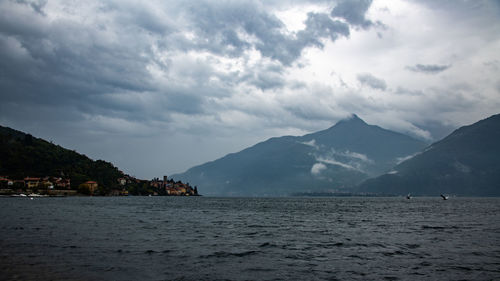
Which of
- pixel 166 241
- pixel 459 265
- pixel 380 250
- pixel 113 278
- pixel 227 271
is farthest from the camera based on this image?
pixel 166 241

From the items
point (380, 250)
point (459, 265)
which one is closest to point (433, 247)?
point (380, 250)

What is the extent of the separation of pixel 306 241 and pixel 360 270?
15.1 metres

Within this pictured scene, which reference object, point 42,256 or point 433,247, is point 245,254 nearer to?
point 42,256

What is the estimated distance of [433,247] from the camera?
120 feet

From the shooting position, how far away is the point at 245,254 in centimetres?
3203

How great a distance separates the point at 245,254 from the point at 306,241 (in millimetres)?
11446

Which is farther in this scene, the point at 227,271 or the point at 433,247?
the point at 433,247

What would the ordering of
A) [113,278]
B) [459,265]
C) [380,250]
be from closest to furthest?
[113,278] → [459,265] → [380,250]

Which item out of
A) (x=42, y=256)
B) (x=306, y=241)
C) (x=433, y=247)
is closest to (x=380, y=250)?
(x=433, y=247)

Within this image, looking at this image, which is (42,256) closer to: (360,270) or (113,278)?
(113,278)

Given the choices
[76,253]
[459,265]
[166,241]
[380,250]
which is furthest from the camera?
[166,241]

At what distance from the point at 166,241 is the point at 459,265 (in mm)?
27749

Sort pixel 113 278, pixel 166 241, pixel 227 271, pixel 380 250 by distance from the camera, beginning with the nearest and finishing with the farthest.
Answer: pixel 113 278 → pixel 227 271 → pixel 380 250 → pixel 166 241

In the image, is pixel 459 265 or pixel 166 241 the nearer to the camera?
pixel 459 265
